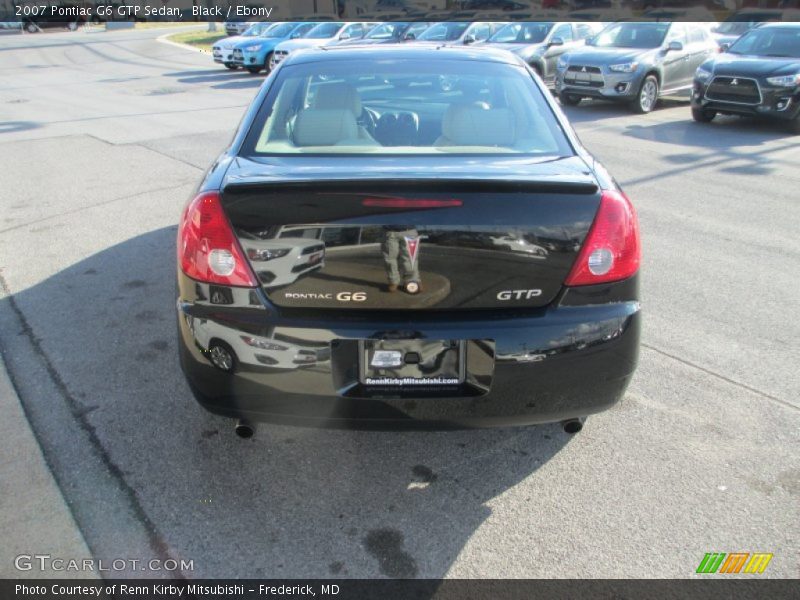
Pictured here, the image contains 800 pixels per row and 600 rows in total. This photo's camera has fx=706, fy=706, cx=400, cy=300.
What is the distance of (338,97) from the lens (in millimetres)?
3547

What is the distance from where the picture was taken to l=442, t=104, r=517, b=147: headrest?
323 centimetres

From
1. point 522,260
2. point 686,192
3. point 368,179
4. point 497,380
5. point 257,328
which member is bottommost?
point 686,192

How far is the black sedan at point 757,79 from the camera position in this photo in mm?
10719

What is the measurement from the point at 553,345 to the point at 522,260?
0.32 m

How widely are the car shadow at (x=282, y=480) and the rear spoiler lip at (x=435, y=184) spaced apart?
1120mm

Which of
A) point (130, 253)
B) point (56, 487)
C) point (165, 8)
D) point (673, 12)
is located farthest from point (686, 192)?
point (165, 8)

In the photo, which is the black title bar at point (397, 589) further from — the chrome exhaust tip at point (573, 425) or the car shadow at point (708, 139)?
the car shadow at point (708, 139)

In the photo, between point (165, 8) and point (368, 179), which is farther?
point (165, 8)

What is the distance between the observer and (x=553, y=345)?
2523 millimetres

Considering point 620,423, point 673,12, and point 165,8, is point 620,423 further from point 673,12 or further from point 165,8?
point 165,8

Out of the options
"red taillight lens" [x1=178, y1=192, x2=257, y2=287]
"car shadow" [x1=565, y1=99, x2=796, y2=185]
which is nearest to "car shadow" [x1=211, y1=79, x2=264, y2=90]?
"car shadow" [x1=565, y1=99, x2=796, y2=185]

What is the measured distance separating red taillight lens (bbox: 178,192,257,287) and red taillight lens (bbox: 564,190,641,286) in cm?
118

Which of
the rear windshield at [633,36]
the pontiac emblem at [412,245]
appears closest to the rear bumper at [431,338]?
the pontiac emblem at [412,245]

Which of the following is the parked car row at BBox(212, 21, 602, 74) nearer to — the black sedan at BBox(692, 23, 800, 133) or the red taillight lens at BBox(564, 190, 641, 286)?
the black sedan at BBox(692, 23, 800, 133)
